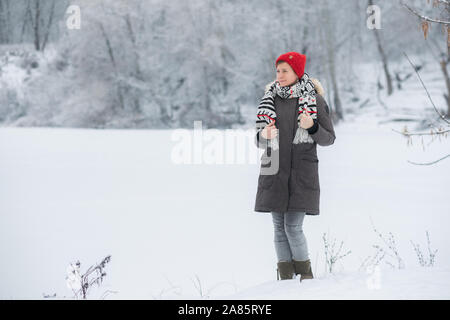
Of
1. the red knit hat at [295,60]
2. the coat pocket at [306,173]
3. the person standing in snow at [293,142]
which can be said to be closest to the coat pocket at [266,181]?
the person standing in snow at [293,142]

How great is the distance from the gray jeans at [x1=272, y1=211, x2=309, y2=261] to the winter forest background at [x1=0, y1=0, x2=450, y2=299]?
0.20 m

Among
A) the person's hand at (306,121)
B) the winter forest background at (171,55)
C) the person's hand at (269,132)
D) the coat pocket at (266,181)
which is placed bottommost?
the coat pocket at (266,181)

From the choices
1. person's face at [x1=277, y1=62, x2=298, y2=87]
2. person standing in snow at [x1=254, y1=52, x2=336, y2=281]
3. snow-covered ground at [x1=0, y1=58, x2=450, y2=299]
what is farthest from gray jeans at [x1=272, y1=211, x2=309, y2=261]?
person's face at [x1=277, y1=62, x2=298, y2=87]

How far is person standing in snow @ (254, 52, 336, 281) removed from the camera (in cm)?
282

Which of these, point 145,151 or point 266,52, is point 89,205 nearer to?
point 145,151

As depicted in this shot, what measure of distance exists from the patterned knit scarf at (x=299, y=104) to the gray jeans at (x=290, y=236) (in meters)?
0.44

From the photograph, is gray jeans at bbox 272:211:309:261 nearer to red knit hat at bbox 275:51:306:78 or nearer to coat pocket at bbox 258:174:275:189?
coat pocket at bbox 258:174:275:189

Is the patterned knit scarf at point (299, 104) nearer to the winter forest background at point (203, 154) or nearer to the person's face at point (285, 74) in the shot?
the person's face at point (285, 74)

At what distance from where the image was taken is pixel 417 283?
2.62 meters

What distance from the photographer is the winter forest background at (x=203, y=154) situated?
3867mm

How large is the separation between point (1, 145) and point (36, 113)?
911 cm

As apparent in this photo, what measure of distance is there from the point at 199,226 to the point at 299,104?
2893mm

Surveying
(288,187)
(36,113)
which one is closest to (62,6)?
(36,113)

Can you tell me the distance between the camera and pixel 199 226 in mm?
5414
